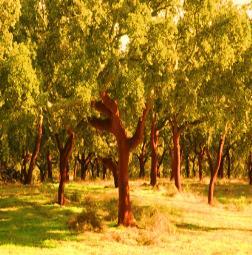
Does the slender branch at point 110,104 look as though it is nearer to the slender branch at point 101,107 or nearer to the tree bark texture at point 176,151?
the slender branch at point 101,107

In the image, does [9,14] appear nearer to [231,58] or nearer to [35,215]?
[231,58]

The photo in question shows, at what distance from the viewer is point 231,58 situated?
65.0 feet

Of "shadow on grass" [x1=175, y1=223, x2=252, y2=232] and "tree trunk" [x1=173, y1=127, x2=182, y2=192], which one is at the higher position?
"tree trunk" [x1=173, y1=127, x2=182, y2=192]

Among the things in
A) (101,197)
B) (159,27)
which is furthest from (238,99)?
(101,197)

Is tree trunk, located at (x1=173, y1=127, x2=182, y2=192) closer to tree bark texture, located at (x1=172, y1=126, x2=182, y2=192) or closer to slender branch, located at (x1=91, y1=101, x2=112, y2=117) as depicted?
tree bark texture, located at (x1=172, y1=126, x2=182, y2=192)

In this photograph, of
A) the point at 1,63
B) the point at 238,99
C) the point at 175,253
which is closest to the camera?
the point at 175,253

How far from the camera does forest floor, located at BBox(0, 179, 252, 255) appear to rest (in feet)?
58.2

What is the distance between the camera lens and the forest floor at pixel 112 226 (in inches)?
698

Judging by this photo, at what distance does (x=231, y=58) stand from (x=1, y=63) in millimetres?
9056

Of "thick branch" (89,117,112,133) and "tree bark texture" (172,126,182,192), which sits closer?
"thick branch" (89,117,112,133)

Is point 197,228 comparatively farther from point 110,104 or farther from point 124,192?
point 110,104

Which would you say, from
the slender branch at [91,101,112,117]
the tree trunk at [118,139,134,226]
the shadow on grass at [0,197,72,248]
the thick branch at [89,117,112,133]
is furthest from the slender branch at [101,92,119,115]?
the shadow on grass at [0,197,72,248]

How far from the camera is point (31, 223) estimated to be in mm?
21938

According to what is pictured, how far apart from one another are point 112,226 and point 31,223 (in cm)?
364
